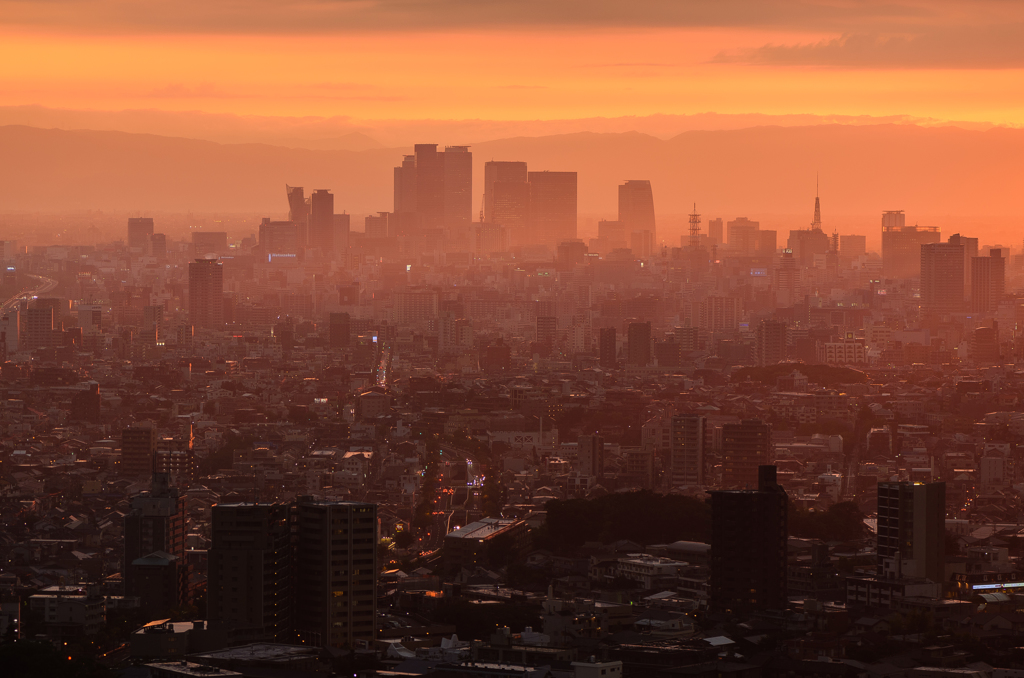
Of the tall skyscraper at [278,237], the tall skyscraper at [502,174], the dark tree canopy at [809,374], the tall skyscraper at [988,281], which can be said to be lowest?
the dark tree canopy at [809,374]

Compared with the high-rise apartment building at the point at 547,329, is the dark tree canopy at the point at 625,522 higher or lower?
lower

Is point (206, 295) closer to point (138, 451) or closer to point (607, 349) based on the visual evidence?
point (607, 349)

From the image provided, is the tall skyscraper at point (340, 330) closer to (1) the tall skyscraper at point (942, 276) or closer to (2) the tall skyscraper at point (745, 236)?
(1) the tall skyscraper at point (942, 276)

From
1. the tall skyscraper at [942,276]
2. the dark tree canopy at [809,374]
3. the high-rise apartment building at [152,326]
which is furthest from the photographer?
the tall skyscraper at [942,276]

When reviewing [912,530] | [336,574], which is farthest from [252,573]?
[912,530]

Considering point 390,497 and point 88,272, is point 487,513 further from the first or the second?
point 88,272

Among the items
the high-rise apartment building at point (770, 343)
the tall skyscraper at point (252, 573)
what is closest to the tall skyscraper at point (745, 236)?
the high-rise apartment building at point (770, 343)
